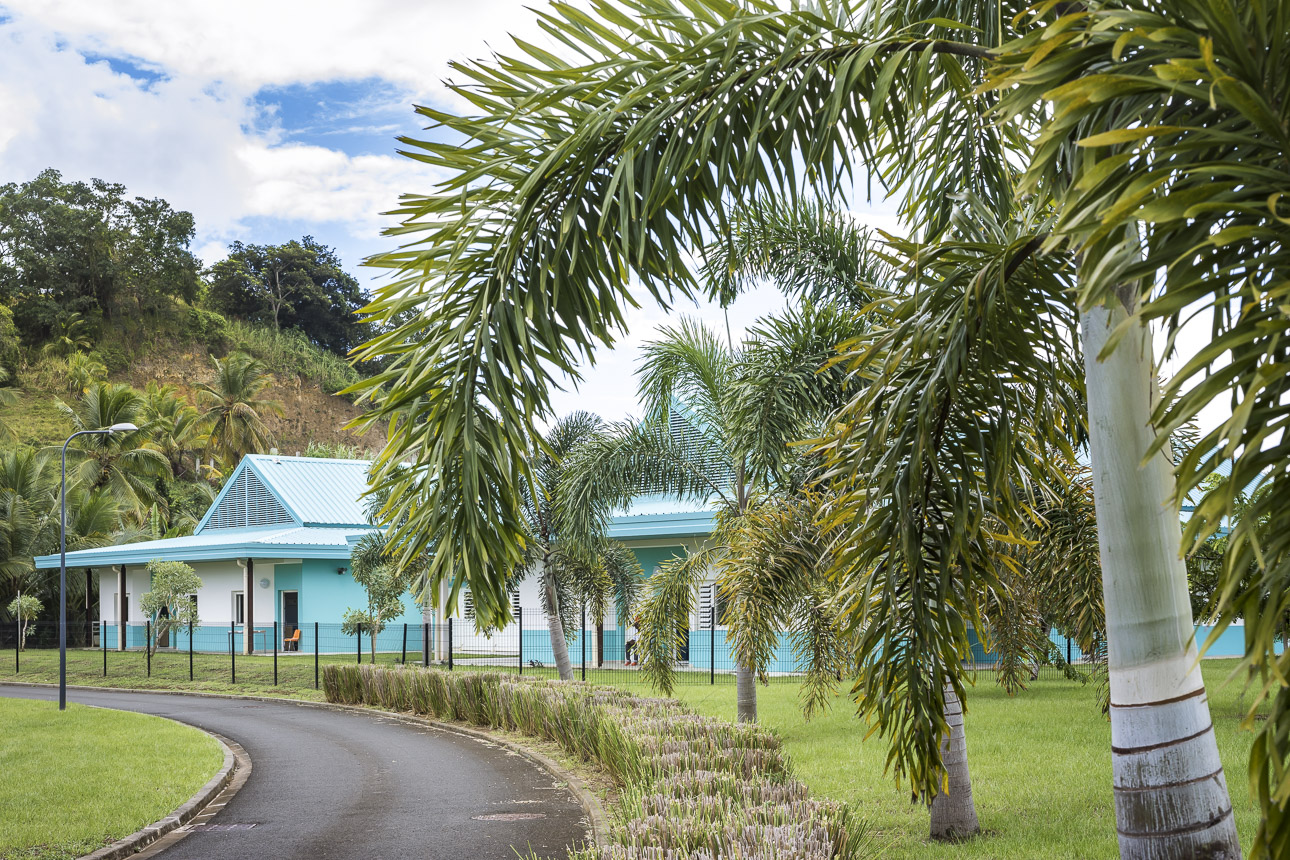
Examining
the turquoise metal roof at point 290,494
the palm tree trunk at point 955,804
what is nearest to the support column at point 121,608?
the turquoise metal roof at point 290,494

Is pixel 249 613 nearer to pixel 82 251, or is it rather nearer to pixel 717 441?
pixel 717 441

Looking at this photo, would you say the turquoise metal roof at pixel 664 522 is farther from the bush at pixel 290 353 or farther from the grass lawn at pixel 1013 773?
the bush at pixel 290 353

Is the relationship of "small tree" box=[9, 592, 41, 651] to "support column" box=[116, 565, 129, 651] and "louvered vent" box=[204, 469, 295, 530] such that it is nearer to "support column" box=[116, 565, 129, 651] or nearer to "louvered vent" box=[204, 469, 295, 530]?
"support column" box=[116, 565, 129, 651]

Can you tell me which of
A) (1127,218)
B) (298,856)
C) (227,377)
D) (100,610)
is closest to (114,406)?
(227,377)

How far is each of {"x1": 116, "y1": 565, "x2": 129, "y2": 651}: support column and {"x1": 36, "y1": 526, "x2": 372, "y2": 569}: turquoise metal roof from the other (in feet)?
2.43

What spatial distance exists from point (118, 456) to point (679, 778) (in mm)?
48472

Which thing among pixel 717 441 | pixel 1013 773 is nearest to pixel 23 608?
pixel 717 441

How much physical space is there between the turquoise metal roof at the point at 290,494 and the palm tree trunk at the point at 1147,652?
33.5 metres

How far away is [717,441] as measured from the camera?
14.0 meters

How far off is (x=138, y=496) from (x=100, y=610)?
10348 millimetres

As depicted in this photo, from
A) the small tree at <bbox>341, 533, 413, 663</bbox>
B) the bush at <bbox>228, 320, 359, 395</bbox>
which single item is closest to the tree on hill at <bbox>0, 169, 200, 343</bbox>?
the bush at <bbox>228, 320, 359, 395</bbox>

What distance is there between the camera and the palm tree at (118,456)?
156ft

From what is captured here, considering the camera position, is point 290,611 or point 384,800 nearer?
point 384,800

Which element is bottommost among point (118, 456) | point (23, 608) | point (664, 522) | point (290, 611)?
point (290, 611)
